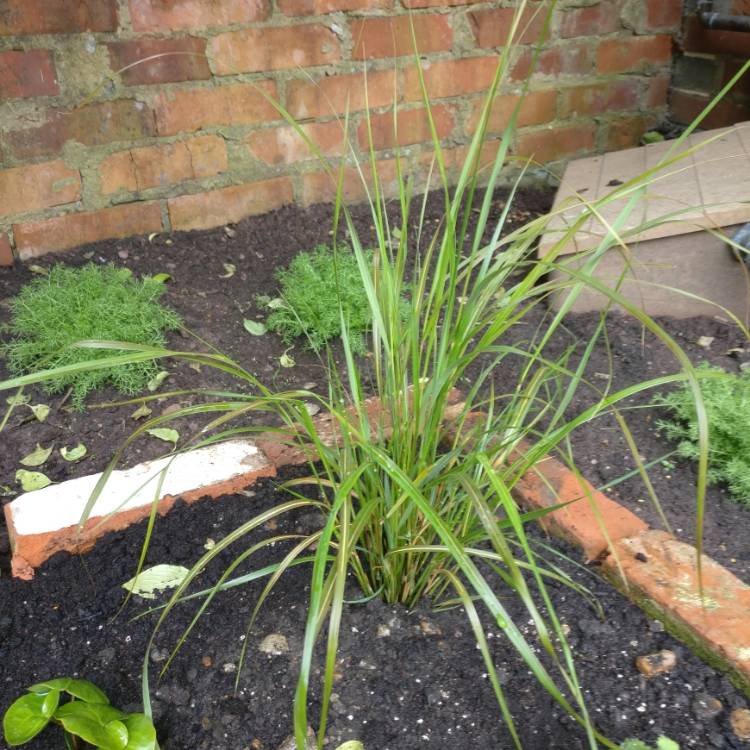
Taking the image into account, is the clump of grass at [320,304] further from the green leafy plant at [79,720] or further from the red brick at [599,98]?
the red brick at [599,98]

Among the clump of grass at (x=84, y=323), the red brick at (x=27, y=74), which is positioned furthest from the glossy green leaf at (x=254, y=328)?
the red brick at (x=27, y=74)

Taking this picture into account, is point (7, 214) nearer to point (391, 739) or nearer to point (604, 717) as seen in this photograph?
point (391, 739)

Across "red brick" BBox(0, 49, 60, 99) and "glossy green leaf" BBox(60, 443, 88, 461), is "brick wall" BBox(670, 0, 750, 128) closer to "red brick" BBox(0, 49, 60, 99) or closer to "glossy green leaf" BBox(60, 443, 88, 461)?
"red brick" BBox(0, 49, 60, 99)

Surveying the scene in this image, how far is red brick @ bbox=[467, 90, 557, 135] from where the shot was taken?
306 cm

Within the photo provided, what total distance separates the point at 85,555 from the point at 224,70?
160 centimetres

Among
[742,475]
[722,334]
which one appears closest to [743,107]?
[722,334]

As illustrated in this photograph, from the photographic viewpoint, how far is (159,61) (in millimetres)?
2416

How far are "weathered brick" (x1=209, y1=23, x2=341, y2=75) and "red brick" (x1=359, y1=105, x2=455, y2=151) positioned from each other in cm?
26

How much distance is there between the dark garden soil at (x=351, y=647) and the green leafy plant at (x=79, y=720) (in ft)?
0.40

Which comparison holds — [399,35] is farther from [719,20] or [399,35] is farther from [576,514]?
[576,514]

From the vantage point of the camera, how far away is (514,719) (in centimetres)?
125

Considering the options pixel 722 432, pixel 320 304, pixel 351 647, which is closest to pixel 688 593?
pixel 722 432

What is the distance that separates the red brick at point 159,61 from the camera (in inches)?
93.0

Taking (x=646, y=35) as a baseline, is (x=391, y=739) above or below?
below
